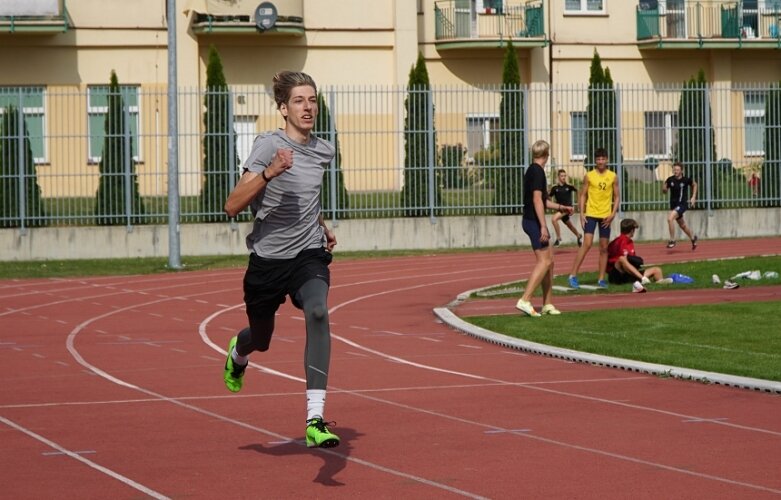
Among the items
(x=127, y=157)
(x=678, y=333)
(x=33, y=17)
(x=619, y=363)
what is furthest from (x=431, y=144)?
(x=619, y=363)

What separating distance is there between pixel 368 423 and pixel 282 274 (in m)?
1.92

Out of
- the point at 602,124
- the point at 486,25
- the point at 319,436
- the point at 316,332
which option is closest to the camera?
the point at 319,436

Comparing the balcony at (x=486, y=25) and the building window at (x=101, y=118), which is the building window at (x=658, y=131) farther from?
the balcony at (x=486, y=25)

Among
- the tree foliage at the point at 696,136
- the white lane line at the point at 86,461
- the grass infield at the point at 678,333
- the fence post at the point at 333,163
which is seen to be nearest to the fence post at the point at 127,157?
the fence post at the point at 333,163

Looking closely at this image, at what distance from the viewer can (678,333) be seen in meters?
15.5

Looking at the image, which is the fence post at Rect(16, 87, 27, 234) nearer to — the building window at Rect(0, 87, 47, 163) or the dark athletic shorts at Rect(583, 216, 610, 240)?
the building window at Rect(0, 87, 47, 163)

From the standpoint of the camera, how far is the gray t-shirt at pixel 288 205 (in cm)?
866

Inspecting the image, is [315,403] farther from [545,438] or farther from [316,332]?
[545,438]

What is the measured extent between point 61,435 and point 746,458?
14.6 feet

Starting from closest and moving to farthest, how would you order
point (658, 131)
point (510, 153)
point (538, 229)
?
point (538, 229), point (510, 153), point (658, 131)

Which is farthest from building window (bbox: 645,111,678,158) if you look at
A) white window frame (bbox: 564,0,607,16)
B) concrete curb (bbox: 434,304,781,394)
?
white window frame (bbox: 564,0,607,16)

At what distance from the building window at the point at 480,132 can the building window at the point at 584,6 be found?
17953 mm

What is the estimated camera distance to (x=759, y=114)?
1316 inches

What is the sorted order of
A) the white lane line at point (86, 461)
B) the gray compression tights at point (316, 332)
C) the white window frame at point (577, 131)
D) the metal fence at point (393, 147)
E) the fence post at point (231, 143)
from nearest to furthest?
1. the white lane line at point (86, 461)
2. the gray compression tights at point (316, 332)
3. the metal fence at point (393, 147)
4. the fence post at point (231, 143)
5. the white window frame at point (577, 131)
